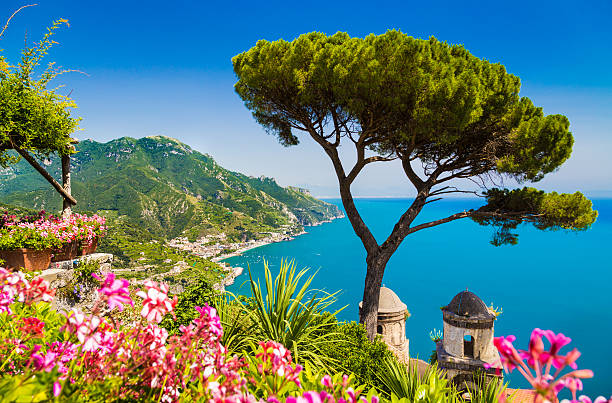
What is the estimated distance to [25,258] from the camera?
3947 mm

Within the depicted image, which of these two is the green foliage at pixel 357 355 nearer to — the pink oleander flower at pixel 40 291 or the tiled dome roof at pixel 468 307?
the pink oleander flower at pixel 40 291

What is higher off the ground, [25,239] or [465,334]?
[25,239]

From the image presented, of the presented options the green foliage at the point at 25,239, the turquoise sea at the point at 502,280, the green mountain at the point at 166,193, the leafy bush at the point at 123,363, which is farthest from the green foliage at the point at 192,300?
the green mountain at the point at 166,193

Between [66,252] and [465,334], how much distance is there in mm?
8334

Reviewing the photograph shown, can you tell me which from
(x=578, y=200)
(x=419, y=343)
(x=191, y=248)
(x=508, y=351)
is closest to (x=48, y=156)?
(x=508, y=351)

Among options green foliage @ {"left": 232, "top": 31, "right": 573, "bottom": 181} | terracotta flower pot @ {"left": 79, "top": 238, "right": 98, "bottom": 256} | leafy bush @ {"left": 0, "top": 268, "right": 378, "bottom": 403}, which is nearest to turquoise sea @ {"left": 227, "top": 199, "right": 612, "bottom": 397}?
green foliage @ {"left": 232, "top": 31, "right": 573, "bottom": 181}

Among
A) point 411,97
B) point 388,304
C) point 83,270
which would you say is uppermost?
point 411,97

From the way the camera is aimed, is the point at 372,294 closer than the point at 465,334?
Yes

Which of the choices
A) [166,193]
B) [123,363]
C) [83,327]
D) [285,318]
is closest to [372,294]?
[285,318]

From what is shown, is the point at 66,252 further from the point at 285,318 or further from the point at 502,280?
the point at 502,280

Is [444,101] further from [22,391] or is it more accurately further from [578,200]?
[22,391]

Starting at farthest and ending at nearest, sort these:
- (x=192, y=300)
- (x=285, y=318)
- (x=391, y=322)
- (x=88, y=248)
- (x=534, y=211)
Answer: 1. (x=391, y=322)
2. (x=534, y=211)
3. (x=88, y=248)
4. (x=192, y=300)
5. (x=285, y=318)

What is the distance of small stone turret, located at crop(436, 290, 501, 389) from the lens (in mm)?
7188

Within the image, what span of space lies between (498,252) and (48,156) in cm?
9930
